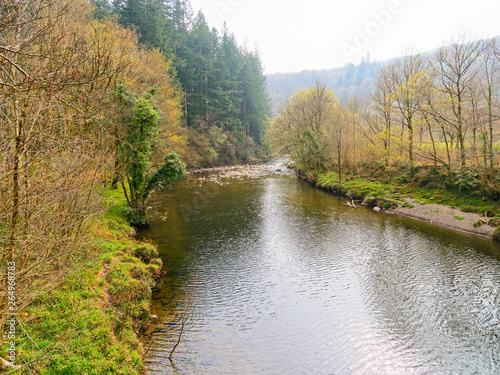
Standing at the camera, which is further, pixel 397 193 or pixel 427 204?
pixel 397 193

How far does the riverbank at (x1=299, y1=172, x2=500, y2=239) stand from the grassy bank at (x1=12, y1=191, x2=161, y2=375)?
18938 mm

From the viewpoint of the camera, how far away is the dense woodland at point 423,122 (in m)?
18.8

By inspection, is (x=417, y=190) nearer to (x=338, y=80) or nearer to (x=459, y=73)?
(x=459, y=73)

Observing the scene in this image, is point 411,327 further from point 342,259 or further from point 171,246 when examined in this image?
point 171,246

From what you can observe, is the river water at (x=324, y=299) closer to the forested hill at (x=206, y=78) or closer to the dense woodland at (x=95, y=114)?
the dense woodland at (x=95, y=114)

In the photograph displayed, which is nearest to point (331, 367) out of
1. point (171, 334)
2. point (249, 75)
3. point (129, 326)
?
point (171, 334)

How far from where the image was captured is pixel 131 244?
1241cm

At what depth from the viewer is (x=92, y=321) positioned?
645cm

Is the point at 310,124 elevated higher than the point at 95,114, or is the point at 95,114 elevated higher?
the point at 310,124

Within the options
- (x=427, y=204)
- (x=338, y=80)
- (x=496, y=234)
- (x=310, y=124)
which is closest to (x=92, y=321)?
(x=496, y=234)

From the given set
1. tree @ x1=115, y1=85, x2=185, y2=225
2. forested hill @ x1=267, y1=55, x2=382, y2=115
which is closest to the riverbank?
tree @ x1=115, y1=85, x2=185, y2=225

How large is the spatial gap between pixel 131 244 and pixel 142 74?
15976mm

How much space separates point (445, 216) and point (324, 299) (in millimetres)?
14024

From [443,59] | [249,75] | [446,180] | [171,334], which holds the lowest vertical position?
[171,334]
